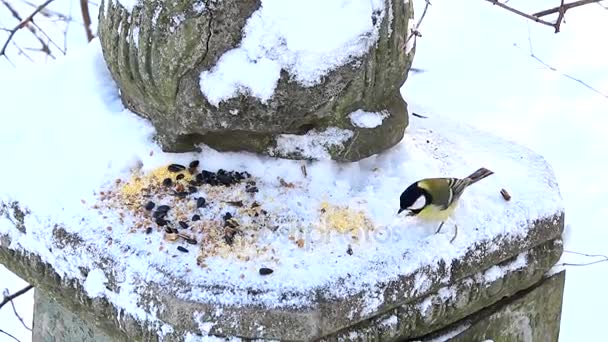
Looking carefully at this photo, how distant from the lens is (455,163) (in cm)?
193

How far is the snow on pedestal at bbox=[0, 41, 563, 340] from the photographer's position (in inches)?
61.7

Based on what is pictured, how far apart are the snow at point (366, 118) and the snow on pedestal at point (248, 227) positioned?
0.25 feet

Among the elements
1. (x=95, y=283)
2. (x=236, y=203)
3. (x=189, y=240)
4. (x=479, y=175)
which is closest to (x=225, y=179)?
(x=236, y=203)

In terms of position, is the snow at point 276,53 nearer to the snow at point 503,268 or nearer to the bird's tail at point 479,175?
the bird's tail at point 479,175

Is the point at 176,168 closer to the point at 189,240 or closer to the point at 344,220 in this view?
the point at 189,240

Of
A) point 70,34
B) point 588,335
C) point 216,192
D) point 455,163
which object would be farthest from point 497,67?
point 216,192

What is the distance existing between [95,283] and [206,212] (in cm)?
22

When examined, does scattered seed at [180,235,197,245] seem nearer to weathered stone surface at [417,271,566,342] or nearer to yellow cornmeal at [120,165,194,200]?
yellow cornmeal at [120,165,194,200]

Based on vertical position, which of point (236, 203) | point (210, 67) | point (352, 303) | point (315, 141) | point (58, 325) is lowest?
point (58, 325)

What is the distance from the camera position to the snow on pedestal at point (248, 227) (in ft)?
5.14

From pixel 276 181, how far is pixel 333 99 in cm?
19

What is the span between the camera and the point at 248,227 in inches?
66.2

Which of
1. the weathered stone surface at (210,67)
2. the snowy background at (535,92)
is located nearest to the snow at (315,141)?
the weathered stone surface at (210,67)

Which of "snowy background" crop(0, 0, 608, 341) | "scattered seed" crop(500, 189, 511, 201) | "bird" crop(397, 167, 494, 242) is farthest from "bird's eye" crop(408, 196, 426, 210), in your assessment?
"snowy background" crop(0, 0, 608, 341)
